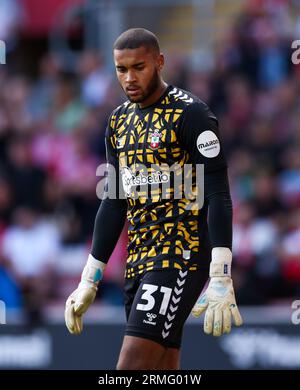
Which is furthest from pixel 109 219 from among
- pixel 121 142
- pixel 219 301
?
pixel 219 301

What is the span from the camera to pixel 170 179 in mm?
6637

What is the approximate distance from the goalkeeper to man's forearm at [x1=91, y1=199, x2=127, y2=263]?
0.65 ft

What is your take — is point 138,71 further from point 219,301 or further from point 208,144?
point 219,301

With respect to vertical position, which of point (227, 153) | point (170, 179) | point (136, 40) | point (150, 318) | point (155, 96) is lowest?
point (150, 318)

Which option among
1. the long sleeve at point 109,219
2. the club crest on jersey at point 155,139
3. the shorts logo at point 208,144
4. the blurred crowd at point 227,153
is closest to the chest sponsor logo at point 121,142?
the long sleeve at point 109,219

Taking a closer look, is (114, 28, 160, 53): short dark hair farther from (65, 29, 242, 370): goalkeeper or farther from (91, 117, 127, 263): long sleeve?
(91, 117, 127, 263): long sleeve

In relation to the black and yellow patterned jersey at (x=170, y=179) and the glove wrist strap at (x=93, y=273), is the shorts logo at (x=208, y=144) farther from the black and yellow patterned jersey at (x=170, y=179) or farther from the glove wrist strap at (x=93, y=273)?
the glove wrist strap at (x=93, y=273)

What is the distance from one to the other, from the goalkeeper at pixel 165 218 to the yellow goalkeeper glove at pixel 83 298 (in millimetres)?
32

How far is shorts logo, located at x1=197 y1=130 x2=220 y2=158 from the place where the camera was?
6512 millimetres

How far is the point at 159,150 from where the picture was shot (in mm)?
6645

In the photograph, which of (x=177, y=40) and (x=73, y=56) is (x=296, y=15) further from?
(x=73, y=56)

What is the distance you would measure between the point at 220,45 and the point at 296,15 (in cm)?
109

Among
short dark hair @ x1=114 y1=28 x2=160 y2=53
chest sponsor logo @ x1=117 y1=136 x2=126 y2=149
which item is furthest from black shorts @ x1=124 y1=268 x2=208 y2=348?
short dark hair @ x1=114 y1=28 x2=160 y2=53

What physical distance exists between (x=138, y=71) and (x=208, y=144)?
2.06ft
